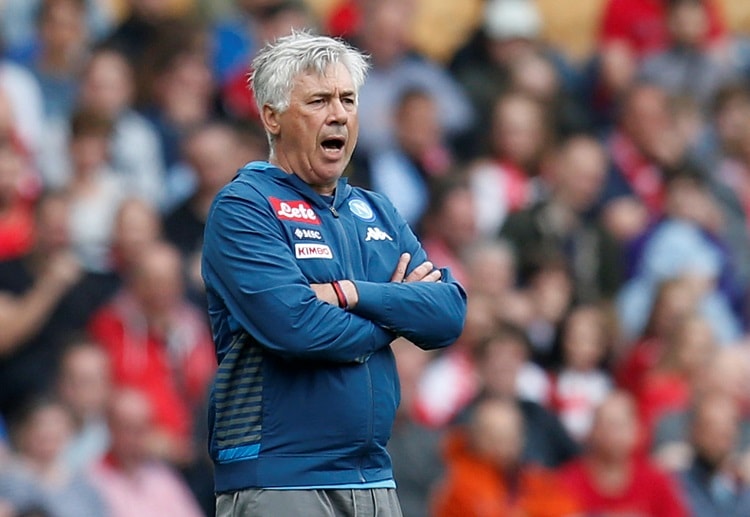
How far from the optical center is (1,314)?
852cm

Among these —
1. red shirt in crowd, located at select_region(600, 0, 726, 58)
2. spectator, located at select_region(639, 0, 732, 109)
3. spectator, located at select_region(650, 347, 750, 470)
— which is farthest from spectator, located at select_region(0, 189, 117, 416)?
red shirt in crowd, located at select_region(600, 0, 726, 58)

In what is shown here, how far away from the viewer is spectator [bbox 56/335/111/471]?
838 cm

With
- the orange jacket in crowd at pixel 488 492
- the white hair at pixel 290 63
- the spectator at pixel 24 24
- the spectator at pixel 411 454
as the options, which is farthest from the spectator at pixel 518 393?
the white hair at pixel 290 63

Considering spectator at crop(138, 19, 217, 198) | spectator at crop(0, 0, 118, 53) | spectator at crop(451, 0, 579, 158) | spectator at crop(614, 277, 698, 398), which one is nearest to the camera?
spectator at crop(138, 19, 217, 198)

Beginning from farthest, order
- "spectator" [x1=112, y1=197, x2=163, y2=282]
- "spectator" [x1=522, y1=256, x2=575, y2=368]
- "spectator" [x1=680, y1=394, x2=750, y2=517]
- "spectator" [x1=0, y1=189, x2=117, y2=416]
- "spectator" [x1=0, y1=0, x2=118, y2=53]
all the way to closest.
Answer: "spectator" [x1=0, y1=0, x2=118, y2=53]
"spectator" [x1=522, y1=256, x2=575, y2=368]
"spectator" [x1=680, y1=394, x2=750, y2=517]
"spectator" [x1=112, y1=197, x2=163, y2=282]
"spectator" [x1=0, y1=189, x2=117, y2=416]

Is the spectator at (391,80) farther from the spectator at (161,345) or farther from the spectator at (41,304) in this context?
the spectator at (41,304)

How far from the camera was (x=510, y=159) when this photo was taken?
11562mm

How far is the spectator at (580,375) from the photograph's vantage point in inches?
403

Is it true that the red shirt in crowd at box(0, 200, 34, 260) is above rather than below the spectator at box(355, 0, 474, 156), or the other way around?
below

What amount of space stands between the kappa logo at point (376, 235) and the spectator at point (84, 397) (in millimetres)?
3629

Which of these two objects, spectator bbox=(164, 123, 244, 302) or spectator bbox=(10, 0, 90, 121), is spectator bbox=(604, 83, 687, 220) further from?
spectator bbox=(10, 0, 90, 121)

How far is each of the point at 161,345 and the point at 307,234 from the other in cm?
435

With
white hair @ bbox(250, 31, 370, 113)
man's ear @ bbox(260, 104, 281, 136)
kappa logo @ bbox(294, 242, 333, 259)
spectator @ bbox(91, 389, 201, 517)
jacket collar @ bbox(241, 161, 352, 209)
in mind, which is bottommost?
spectator @ bbox(91, 389, 201, 517)

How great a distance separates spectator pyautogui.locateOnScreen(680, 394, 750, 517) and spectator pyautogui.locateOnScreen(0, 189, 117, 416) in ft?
11.6
